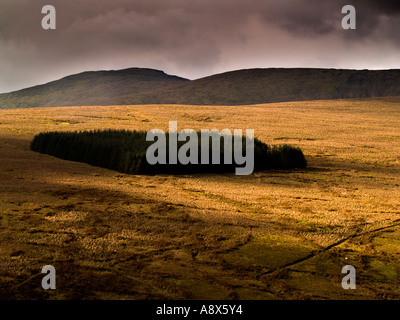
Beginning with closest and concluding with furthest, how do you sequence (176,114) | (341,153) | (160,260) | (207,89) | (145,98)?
(160,260) → (341,153) → (176,114) → (145,98) → (207,89)

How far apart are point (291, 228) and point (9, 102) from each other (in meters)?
76.3

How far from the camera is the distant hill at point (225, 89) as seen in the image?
60.0m

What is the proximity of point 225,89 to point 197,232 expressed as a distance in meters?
60.2

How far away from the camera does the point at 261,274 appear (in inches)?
156

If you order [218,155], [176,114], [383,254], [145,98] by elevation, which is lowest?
[383,254]

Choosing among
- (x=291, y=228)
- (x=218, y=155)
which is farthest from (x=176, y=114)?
(x=291, y=228)

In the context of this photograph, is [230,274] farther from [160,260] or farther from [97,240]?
[97,240]

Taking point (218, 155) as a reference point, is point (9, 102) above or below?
above

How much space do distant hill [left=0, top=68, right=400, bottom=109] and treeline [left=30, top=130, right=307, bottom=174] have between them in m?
41.5

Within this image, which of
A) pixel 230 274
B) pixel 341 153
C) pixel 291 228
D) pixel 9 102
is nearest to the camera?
pixel 230 274

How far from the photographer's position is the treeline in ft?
32.3

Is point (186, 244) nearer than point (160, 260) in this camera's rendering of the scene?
No

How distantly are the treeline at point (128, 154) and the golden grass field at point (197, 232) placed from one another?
38cm

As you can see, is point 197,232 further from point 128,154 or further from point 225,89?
point 225,89
